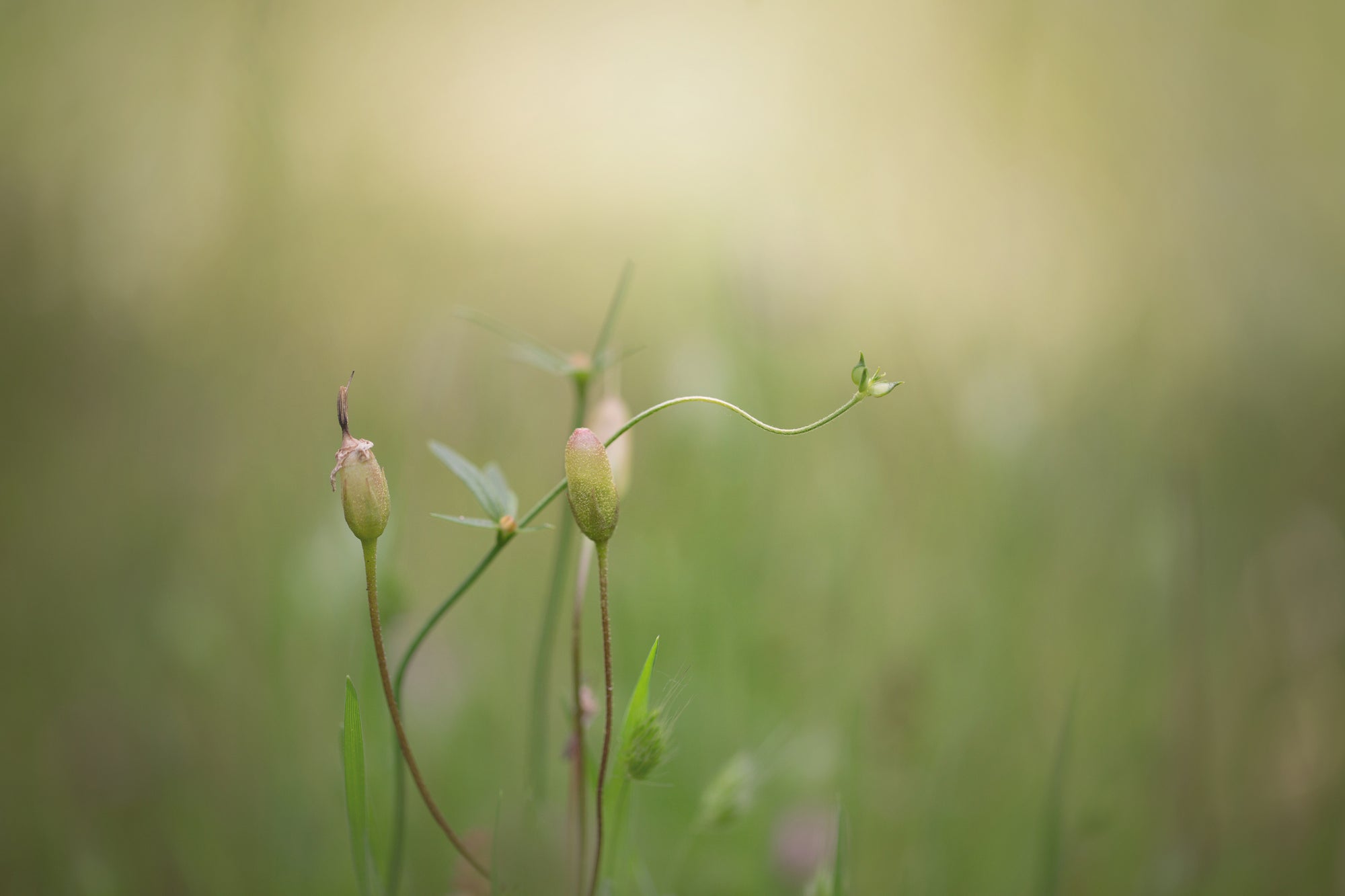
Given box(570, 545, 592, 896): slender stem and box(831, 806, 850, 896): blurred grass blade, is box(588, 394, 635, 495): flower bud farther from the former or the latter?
box(831, 806, 850, 896): blurred grass blade

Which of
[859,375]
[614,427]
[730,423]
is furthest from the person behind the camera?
[730,423]

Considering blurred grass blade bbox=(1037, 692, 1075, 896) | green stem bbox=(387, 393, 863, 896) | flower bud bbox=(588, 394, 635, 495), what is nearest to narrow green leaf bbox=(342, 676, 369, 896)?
green stem bbox=(387, 393, 863, 896)

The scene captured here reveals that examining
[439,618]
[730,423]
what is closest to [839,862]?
[439,618]

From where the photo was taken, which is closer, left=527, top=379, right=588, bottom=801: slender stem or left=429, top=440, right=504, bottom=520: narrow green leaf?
left=429, top=440, right=504, bottom=520: narrow green leaf

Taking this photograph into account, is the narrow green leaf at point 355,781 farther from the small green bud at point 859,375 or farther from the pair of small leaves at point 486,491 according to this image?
the small green bud at point 859,375

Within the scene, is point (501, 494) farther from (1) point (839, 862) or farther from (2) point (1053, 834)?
(2) point (1053, 834)

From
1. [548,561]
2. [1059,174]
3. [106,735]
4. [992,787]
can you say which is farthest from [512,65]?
[992,787]

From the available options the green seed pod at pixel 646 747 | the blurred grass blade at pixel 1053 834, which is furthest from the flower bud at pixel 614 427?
the blurred grass blade at pixel 1053 834
